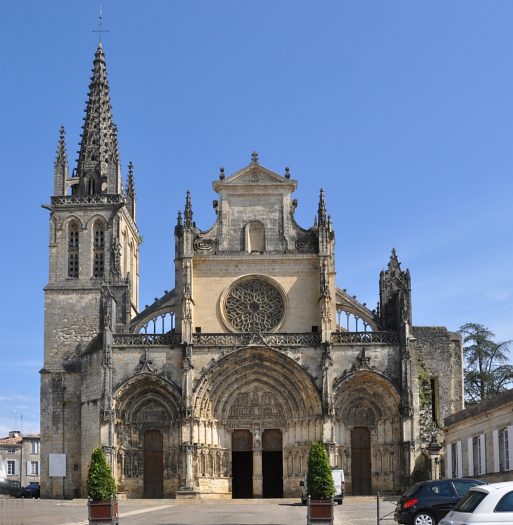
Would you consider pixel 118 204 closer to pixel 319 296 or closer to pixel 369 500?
pixel 319 296

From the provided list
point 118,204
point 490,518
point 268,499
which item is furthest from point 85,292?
point 490,518

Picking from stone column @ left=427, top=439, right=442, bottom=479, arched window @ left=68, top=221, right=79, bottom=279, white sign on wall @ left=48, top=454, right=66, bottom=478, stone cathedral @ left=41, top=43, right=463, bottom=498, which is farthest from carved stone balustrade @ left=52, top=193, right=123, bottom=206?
stone column @ left=427, top=439, right=442, bottom=479

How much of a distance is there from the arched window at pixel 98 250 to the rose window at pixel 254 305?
775 centimetres

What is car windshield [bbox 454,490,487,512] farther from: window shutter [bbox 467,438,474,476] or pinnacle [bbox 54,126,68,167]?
pinnacle [bbox 54,126,68,167]

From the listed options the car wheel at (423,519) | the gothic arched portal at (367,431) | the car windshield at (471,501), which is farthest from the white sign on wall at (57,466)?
the car windshield at (471,501)

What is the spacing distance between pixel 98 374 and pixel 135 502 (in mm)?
6281

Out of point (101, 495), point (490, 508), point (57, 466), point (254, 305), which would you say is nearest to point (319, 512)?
point (101, 495)

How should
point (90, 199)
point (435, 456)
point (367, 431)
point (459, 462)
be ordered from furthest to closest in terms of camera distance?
point (90, 199) → point (367, 431) → point (435, 456) → point (459, 462)

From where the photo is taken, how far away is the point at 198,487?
43.8m

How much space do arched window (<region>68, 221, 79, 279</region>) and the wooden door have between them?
9709 mm

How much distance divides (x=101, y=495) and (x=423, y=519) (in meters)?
7.29

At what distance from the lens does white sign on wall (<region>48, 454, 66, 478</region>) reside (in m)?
46.4

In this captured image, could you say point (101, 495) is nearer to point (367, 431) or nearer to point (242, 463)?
point (242, 463)

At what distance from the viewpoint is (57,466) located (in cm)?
4656
